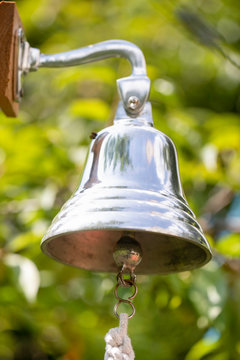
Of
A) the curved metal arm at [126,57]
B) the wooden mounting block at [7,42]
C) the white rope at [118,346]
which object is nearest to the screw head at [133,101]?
the curved metal arm at [126,57]

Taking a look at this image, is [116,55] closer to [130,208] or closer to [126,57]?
[126,57]

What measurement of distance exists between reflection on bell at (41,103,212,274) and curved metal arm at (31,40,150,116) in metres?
0.03

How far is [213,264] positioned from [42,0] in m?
1.38

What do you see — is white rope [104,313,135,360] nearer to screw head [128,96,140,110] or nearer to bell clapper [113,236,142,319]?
bell clapper [113,236,142,319]

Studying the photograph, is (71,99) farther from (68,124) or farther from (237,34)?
(237,34)

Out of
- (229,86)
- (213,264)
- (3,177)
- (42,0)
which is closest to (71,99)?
(42,0)

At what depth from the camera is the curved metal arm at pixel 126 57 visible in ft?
3.11

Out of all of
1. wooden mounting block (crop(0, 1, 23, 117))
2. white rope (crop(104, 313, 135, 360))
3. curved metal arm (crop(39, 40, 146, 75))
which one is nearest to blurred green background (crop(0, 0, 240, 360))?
curved metal arm (crop(39, 40, 146, 75))

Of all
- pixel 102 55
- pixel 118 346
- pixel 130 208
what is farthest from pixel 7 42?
pixel 118 346

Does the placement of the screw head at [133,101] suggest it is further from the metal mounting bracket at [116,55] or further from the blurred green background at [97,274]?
the blurred green background at [97,274]

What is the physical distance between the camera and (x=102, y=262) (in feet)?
3.51

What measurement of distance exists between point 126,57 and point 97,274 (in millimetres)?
814

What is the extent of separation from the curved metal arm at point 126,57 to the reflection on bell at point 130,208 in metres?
0.03

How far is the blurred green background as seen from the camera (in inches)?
59.1
